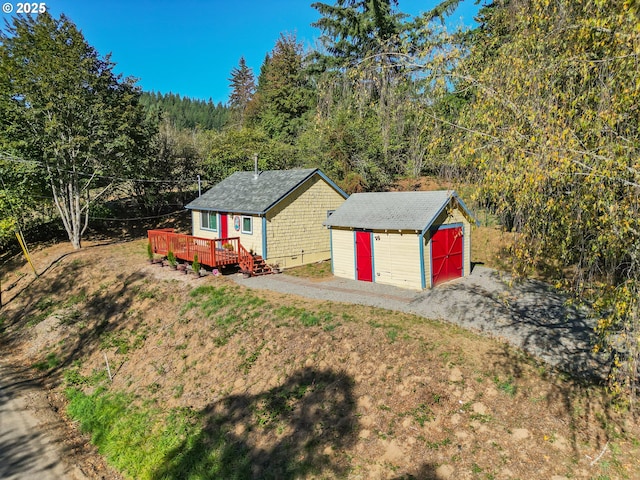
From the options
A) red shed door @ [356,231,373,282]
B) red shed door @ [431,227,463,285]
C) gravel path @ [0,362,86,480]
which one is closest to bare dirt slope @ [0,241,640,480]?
gravel path @ [0,362,86,480]

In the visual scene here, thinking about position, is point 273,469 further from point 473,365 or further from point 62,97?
point 62,97

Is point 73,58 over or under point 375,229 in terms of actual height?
over

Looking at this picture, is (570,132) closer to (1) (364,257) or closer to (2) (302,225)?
(1) (364,257)

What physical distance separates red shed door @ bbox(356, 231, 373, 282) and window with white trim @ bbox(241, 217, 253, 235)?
18.2 ft

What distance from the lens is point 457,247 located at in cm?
1612

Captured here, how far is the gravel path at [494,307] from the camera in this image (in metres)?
9.37

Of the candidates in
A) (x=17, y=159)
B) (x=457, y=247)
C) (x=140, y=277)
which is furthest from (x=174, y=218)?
(x=457, y=247)

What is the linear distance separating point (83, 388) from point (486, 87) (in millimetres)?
14090

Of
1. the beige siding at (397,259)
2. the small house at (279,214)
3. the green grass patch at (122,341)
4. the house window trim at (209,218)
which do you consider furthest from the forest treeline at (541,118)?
the house window trim at (209,218)

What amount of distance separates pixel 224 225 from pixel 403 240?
10298 millimetres

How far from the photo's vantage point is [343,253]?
56.0ft

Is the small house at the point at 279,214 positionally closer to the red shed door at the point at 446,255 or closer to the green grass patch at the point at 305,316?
the green grass patch at the point at 305,316

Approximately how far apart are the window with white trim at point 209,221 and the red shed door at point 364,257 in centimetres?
900

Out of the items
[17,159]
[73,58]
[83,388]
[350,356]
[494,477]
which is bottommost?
[83,388]
